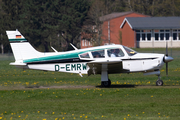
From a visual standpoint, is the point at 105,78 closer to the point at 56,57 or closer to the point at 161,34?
the point at 56,57

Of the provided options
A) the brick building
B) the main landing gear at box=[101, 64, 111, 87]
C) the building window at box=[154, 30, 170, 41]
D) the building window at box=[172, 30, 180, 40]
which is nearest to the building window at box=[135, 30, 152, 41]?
the brick building

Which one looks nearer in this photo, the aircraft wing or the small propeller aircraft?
the aircraft wing

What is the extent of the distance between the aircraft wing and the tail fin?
290 centimetres

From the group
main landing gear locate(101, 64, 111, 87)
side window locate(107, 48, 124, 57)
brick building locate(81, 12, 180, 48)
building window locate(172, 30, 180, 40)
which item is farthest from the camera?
building window locate(172, 30, 180, 40)

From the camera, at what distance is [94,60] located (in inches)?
586

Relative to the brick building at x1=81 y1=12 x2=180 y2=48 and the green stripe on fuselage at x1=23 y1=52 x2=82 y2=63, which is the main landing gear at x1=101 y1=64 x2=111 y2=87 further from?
the brick building at x1=81 y1=12 x2=180 y2=48

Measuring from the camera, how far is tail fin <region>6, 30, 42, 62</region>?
1562 cm

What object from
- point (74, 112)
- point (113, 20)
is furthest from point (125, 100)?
point (113, 20)

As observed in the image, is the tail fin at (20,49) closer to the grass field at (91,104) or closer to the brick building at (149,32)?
the grass field at (91,104)

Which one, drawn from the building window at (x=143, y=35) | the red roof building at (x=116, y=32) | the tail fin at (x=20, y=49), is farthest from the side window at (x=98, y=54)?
the building window at (x=143, y=35)

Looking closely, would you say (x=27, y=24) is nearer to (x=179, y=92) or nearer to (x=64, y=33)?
(x=64, y=33)

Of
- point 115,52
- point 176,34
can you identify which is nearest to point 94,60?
point 115,52

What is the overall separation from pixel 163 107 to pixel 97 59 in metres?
5.12

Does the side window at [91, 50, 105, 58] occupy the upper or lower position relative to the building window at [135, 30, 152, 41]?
lower
